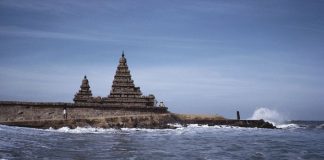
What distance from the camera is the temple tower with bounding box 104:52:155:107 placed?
53875mm

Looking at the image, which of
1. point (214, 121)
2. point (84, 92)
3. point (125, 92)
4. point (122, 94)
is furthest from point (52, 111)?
point (214, 121)

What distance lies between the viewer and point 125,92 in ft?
181

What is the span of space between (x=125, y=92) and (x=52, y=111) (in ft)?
46.9

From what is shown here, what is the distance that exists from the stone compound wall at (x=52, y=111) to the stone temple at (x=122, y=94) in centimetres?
529

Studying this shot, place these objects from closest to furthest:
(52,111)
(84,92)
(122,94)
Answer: (52,111), (122,94), (84,92)

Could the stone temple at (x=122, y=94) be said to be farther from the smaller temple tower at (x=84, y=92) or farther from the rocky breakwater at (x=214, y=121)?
the rocky breakwater at (x=214, y=121)

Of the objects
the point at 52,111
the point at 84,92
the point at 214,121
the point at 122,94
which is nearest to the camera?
the point at 52,111

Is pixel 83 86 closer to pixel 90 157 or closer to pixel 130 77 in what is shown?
pixel 130 77

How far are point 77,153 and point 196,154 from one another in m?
5.77

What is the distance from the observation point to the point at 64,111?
142 feet

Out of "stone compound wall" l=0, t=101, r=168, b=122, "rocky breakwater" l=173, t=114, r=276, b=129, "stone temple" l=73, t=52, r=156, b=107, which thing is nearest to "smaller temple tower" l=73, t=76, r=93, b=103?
"stone temple" l=73, t=52, r=156, b=107

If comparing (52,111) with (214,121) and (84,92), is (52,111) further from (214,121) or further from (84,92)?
(214,121)

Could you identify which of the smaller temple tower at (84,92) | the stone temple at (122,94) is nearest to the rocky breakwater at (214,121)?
the stone temple at (122,94)

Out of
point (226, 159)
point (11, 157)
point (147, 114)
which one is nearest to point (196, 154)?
point (226, 159)
